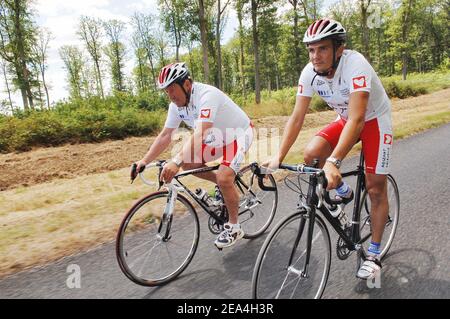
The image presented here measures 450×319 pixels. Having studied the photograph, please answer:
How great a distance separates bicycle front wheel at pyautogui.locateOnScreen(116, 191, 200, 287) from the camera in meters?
3.49

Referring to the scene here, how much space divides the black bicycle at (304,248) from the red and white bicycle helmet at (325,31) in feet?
3.77

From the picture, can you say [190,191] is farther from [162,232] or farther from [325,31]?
[325,31]

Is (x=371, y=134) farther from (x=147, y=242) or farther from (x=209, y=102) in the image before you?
(x=147, y=242)

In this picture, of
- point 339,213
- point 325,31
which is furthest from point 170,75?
point 339,213

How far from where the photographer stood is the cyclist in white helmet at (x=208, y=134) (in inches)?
149

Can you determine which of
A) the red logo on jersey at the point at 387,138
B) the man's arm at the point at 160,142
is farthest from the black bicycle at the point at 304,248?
the man's arm at the point at 160,142

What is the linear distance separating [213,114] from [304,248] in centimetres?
178

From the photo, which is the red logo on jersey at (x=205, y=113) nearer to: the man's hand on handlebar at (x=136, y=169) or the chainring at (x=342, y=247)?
the man's hand on handlebar at (x=136, y=169)

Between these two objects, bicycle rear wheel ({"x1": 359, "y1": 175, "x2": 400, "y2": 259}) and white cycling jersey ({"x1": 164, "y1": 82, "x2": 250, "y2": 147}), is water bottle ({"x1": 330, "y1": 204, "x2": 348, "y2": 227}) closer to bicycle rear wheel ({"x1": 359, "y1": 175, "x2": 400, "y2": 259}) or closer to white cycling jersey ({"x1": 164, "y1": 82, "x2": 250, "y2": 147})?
bicycle rear wheel ({"x1": 359, "y1": 175, "x2": 400, "y2": 259})

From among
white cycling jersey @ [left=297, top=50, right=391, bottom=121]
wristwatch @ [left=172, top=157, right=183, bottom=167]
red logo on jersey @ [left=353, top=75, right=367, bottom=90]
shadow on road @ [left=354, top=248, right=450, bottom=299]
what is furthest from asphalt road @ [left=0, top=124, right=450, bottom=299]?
red logo on jersey @ [left=353, top=75, right=367, bottom=90]

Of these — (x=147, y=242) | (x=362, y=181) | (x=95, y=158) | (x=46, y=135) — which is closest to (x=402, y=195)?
(x=362, y=181)

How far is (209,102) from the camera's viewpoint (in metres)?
3.85

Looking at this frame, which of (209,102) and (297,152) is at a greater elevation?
(209,102)

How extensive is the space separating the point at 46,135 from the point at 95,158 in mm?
3509
